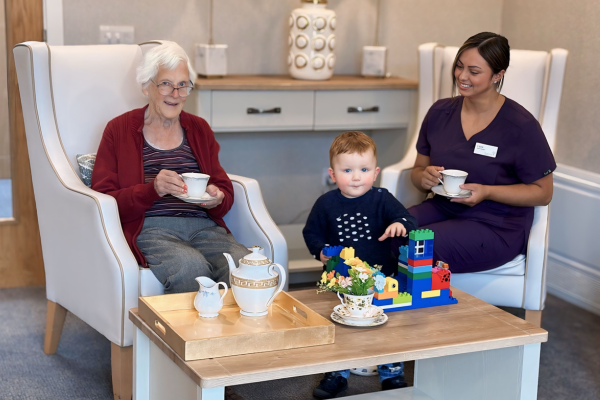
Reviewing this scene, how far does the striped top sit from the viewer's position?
2.36 meters

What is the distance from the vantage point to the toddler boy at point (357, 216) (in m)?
2.14

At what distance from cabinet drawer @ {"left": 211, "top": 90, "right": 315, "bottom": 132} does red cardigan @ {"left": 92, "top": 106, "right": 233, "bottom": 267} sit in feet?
2.00

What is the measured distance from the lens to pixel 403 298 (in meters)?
1.93

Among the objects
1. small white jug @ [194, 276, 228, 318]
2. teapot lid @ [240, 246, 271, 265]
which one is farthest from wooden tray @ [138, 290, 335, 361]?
teapot lid @ [240, 246, 271, 265]

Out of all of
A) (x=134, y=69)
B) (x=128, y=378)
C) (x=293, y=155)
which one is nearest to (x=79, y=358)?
(x=128, y=378)

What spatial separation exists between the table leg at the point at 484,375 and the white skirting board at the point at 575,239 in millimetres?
1383

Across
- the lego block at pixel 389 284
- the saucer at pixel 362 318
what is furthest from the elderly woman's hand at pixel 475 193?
the saucer at pixel 362 318

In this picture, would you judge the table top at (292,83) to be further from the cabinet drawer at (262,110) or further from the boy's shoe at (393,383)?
the boy's shoe at (393,383)

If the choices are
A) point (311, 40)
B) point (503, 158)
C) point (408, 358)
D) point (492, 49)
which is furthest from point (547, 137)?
point (408, 358)

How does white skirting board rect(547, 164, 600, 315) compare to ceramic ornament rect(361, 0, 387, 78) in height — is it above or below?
below

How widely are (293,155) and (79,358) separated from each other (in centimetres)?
153

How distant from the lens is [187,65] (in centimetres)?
238

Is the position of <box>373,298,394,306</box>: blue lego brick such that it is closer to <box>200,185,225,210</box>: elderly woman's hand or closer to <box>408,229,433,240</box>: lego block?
<box>408,229,433,240</box>: lego block

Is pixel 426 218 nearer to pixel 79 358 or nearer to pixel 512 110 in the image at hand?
pixel 512 110
